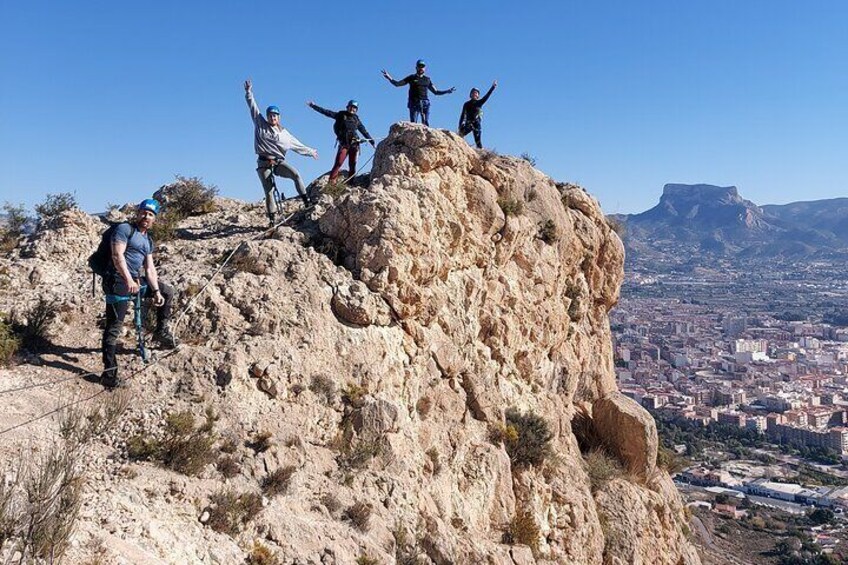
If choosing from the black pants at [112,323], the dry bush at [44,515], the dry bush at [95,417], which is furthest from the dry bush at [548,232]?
the dry bush at [44,515]

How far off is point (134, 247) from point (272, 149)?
3627 mm

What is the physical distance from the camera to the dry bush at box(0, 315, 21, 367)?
6.14 m

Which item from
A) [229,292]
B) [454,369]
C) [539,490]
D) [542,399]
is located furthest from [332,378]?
[542,399]

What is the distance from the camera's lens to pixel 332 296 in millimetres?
7598

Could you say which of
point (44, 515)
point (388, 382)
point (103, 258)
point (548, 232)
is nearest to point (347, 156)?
point (548, 232)

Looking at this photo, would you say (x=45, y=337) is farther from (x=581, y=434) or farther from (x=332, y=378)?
(x=581, y=434)

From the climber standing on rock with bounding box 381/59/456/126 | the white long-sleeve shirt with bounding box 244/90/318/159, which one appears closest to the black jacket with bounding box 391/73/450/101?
the climber standing on rock with bounding box 381/59/456/126

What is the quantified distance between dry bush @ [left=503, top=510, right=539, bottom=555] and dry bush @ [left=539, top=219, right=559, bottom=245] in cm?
494

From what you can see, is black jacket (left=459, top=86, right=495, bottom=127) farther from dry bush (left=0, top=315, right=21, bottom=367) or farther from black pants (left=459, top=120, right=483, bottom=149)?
dry bush (left=0, top=315, right=21, bottom=367)

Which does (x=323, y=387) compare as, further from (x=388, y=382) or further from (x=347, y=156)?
(x=347, y=156)

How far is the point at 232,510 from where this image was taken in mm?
4992

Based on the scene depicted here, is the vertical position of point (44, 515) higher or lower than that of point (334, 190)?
lower

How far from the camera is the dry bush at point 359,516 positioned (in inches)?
225

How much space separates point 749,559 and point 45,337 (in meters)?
34.4
